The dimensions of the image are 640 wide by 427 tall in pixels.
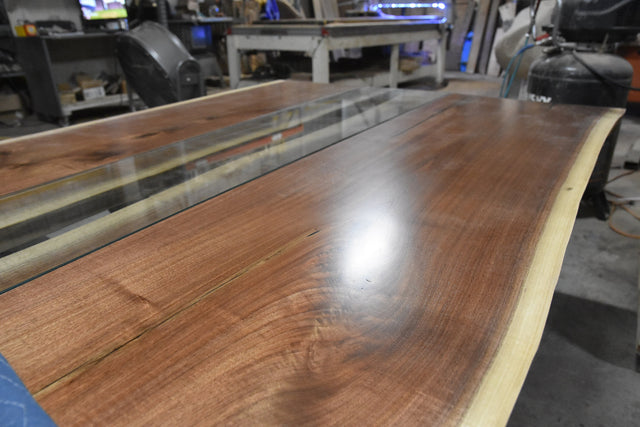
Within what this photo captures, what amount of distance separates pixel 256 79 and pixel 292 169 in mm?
3075

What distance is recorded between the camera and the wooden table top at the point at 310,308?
32 centimetres

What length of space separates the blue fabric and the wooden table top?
1.9 inches

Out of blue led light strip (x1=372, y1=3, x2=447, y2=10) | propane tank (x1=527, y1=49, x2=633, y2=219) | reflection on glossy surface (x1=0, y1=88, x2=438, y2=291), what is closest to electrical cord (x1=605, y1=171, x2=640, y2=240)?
propane tank (x1=527, y1=49, x2=633, y2=219)

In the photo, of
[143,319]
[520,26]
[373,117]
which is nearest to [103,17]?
[373,117]

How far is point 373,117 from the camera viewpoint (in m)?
1.16

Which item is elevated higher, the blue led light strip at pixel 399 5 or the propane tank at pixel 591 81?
the blue led light strip at pixel 399 5

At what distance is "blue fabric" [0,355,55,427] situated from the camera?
0.79ft

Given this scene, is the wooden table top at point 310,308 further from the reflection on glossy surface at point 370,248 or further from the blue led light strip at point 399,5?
the blue led light strip at point 399,5

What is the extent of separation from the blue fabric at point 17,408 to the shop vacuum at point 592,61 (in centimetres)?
196

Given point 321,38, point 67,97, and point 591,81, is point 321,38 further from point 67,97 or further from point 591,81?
point 67,97

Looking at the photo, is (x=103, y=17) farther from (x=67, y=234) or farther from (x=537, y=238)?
(x=537, y=238)

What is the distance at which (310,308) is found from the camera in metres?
0.42

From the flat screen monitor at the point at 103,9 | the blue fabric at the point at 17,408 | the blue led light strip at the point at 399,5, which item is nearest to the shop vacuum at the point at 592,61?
the blue fabric at the point at 17,408

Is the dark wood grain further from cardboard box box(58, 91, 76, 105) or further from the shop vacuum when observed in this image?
cardboard box box(58, 91, 76, 105)
